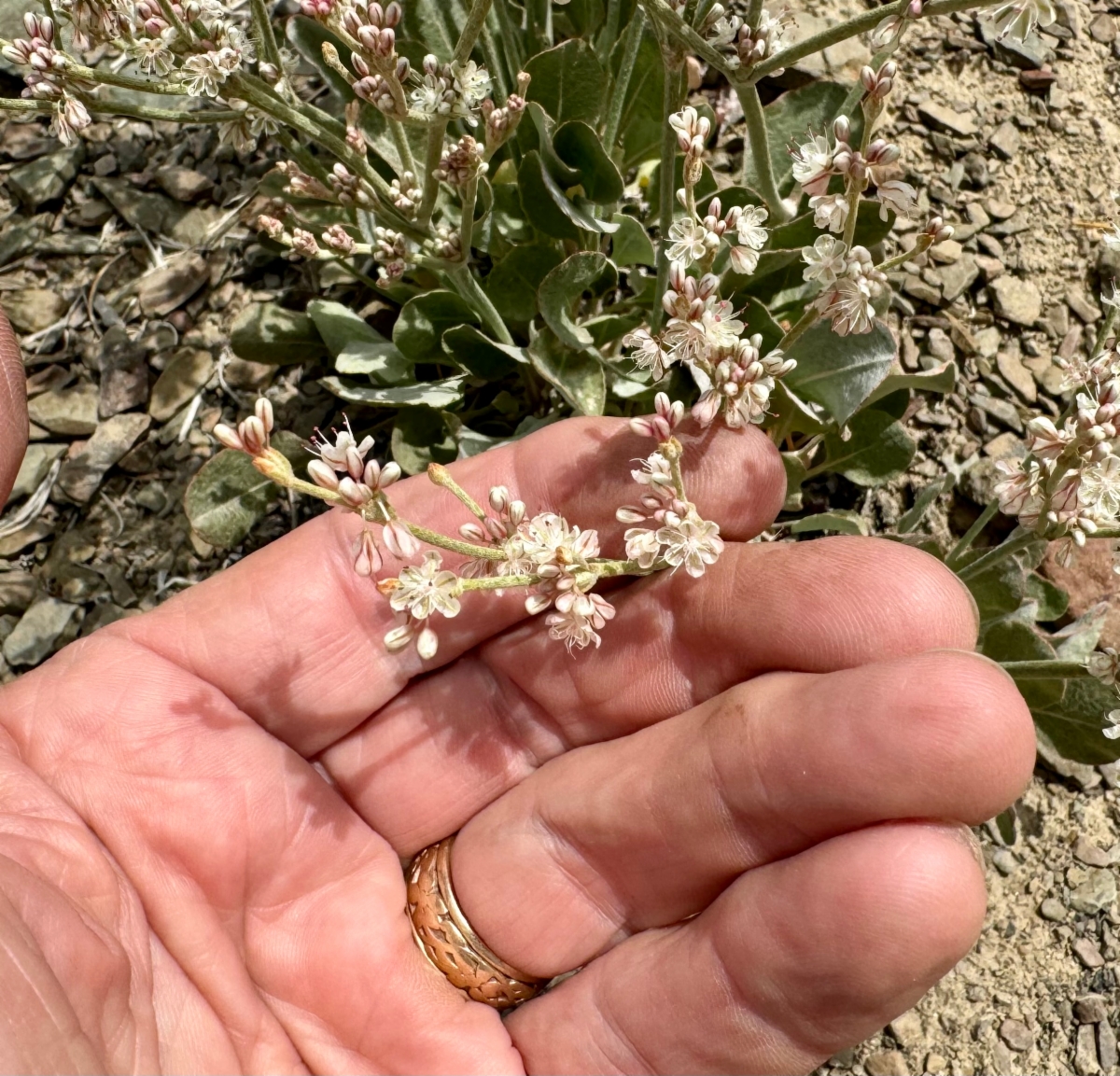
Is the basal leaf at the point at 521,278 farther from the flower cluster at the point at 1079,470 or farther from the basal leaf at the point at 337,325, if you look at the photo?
the flower cluster at the point at 1079,470

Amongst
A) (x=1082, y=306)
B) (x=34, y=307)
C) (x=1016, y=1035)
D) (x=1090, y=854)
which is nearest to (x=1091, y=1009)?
(x=1016, y=1035)

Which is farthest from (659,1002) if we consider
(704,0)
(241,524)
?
(704,0)

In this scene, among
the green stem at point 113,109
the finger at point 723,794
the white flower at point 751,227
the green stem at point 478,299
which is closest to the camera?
the finger at point 723,794

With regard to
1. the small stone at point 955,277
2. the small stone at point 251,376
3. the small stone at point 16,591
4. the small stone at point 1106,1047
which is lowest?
the small stone at point 1106,1047

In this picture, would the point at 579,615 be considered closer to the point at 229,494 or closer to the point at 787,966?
the point at 787,966

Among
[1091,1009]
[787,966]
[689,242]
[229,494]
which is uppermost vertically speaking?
[689,242]

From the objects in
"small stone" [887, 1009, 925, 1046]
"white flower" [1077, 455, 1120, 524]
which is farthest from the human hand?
"small stone" [887, 1009, 925, 1046]

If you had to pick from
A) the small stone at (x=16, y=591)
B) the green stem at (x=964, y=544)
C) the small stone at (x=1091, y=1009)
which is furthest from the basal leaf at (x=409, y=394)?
the small stone at (x=1091, y=1009)
